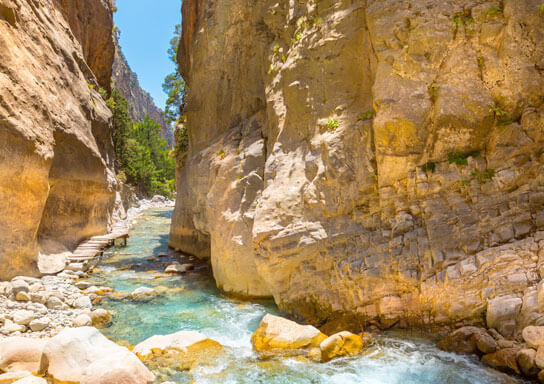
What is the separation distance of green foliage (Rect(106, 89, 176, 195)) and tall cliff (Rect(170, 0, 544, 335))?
19686 millimetres

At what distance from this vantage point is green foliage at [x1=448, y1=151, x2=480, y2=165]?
276 inches

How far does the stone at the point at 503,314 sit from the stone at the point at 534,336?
1.32 feet

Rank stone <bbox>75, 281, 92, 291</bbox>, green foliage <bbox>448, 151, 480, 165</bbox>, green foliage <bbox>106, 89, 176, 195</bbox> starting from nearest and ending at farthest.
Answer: green foliage <bbox>448, 151, 480, 165</bbox>, stone <bbox>75, 281, 92, 291</bbox>, green foliage <bbox>106, 89, 176, 195</bbox>

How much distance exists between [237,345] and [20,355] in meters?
3.91

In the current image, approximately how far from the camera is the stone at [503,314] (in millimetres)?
5703

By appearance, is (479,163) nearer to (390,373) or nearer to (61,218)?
(390,373)

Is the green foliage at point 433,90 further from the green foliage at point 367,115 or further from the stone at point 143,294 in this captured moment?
the stone at point 143,294

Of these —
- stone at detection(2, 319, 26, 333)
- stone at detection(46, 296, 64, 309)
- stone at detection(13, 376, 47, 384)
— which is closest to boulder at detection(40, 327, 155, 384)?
stone at detection(13, 376, 47, 384)

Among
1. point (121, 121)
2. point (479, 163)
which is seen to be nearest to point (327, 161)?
point (479, 163)

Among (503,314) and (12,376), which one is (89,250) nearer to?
(12,376)

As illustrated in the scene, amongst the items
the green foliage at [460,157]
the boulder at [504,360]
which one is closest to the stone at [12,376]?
the boulder at [504,360]

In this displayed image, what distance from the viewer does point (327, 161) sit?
8.47 meters

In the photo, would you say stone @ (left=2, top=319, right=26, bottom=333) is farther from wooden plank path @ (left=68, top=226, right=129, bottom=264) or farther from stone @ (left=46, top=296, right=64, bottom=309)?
wooden plank path @ (left=68, top=226, right=129, bottom=264)

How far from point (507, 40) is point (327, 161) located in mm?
4440
